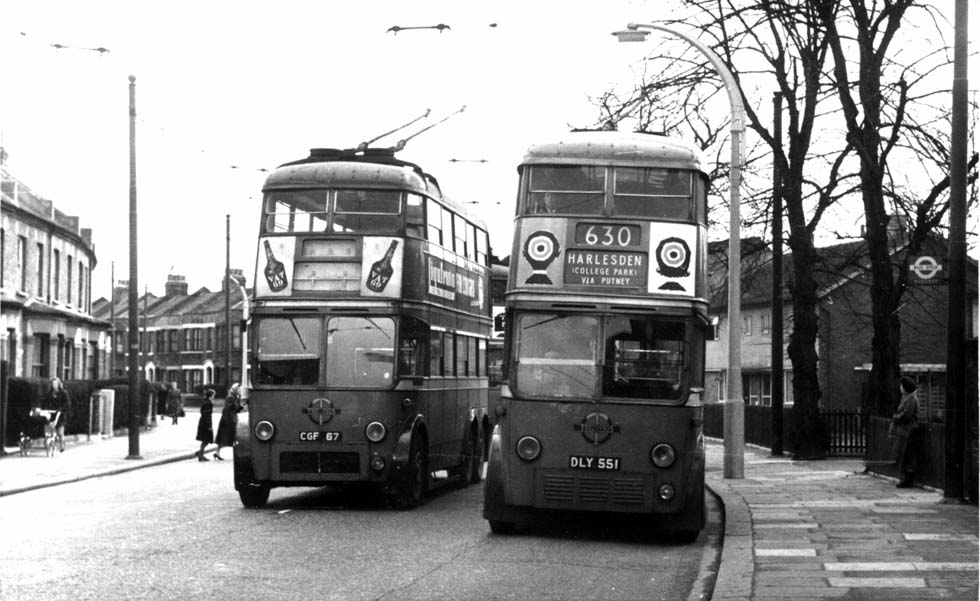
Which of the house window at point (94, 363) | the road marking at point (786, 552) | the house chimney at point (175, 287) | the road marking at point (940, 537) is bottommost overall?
the road marking at point (786, 552)

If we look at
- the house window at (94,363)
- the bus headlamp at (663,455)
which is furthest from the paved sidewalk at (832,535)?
the house window at (94,363)

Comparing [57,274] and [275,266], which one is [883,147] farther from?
[57,274]

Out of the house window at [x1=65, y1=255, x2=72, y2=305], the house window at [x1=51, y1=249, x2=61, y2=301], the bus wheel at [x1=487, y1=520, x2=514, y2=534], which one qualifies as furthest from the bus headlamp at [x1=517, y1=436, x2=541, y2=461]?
the house window at [x1=65, y1=255, x2=72, y2=305]

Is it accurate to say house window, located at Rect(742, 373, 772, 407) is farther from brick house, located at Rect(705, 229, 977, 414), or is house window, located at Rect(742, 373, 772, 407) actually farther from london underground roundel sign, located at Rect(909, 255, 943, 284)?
london underground roundel sign, located at Rect(909, 255, 943, 284)

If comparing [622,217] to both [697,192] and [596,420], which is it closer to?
[697,192]

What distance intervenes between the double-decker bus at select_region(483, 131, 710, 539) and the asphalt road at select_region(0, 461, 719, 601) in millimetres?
515

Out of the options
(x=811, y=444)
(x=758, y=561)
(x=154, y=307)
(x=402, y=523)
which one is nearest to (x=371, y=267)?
(x=402, y=523)

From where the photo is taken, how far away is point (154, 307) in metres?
121

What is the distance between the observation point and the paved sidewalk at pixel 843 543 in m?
10.9

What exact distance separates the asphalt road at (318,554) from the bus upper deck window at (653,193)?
3.43 metres

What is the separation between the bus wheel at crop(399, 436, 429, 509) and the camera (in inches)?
733

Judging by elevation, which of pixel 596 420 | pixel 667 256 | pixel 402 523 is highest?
pixel 667 256

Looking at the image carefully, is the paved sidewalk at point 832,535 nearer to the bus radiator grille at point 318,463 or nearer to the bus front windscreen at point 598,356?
the bus front windscreen at point 598,356

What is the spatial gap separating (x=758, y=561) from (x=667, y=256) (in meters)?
3.82
